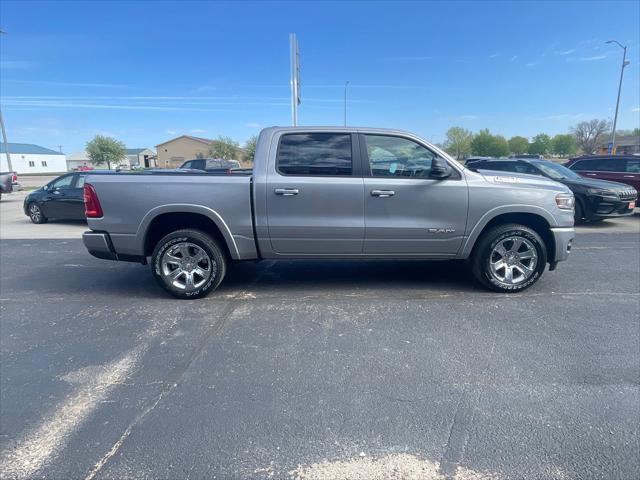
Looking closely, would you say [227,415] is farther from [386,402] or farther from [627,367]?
[627,367]

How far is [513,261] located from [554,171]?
24.0ft

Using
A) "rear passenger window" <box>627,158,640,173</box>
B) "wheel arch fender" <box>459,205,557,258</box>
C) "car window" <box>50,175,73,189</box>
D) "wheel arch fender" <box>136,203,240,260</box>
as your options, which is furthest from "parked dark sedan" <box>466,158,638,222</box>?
"car window" <box>50,175,73,189</box>

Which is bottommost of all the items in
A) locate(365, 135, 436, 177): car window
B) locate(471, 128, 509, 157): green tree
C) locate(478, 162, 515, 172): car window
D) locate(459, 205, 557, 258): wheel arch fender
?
locate(459, 205, 557, 258): wheel arch fender

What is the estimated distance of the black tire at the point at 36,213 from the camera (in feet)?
36.4

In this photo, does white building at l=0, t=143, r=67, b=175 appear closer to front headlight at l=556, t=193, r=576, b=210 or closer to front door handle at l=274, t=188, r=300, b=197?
front door handle at l=274, t=188, r=300, b=197

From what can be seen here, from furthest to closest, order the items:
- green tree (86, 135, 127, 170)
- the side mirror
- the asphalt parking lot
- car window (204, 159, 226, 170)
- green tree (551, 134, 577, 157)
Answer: green tree (551, 134, 577, 157) < green tree (86, 135, 127, 170) < car window (204, 159, 226, 170) < the side mirror < the asphalt parking lot

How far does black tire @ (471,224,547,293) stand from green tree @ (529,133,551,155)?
84853mm

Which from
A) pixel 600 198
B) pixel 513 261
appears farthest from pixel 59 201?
pixel 600 198

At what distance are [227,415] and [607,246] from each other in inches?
309

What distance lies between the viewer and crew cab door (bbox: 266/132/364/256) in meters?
4.34

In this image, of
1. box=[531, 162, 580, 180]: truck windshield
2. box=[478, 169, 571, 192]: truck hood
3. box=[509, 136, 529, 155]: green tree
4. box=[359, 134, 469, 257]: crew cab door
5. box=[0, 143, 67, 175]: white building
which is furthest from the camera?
box=[509, 136, 529, 155]: green tree

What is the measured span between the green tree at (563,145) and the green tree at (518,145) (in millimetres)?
5461

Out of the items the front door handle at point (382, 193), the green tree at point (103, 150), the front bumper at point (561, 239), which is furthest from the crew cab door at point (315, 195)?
the green tree at point (103, 150)

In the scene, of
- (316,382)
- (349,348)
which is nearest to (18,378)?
(316,382)
